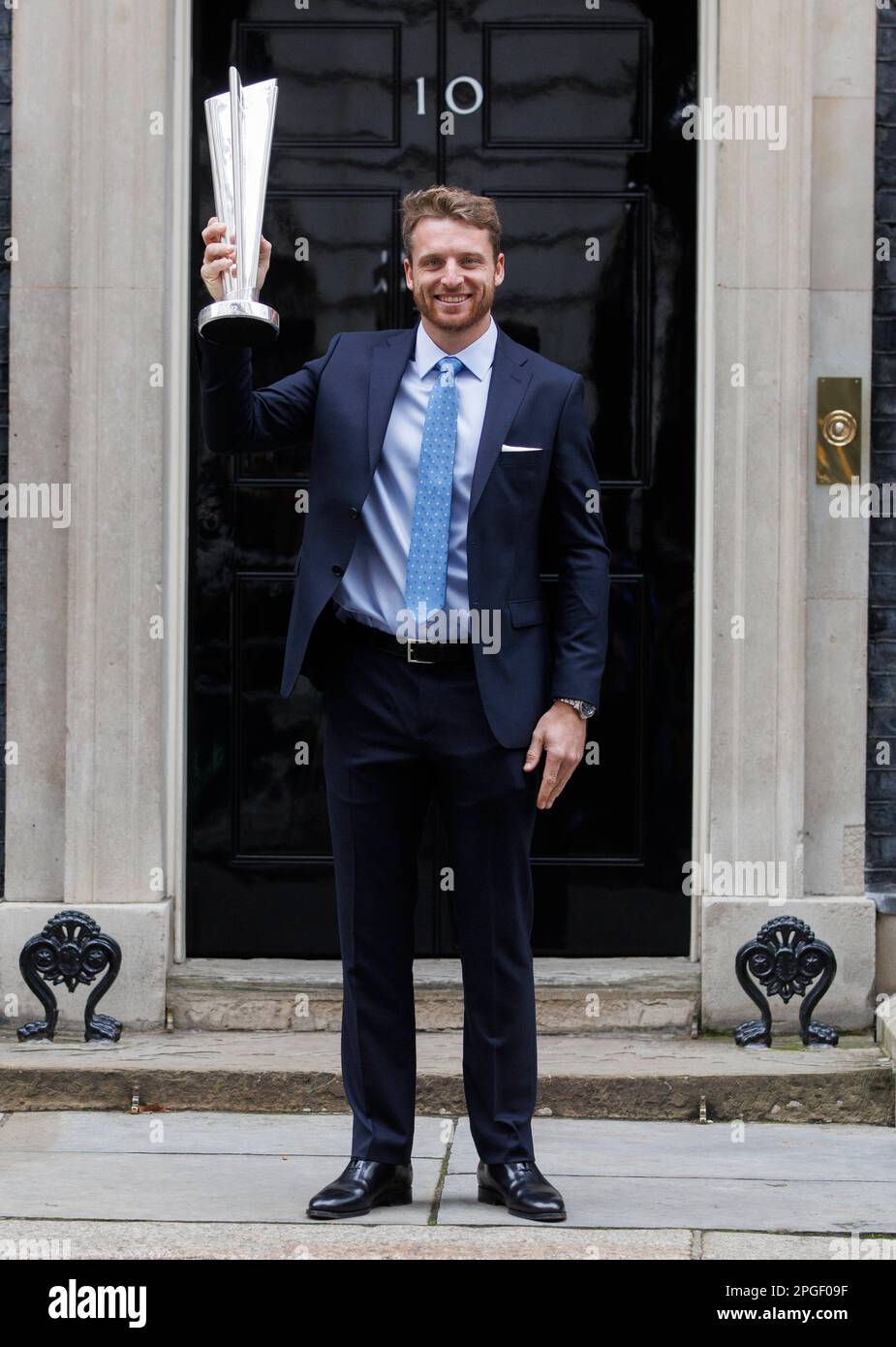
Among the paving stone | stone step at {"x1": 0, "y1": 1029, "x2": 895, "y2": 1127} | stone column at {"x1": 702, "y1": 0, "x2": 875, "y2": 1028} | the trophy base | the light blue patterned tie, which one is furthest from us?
stone column at {"x1": 702, "y1": 0, "x2": 875, "y2": 1028}

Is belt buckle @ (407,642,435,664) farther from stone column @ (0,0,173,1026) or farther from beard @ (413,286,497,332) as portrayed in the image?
stone column @ (0,0,173,1026)

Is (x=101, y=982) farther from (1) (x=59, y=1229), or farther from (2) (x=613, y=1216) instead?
(2) (x=613, y=1216)

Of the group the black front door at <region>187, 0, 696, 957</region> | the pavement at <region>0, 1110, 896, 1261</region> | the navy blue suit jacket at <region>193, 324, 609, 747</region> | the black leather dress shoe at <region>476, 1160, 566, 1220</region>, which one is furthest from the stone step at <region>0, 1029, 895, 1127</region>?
the navy blue suit jacket at <region>193, 324, 609, 747</region>

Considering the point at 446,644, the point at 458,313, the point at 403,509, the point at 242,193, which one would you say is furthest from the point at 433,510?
the point at 242,193

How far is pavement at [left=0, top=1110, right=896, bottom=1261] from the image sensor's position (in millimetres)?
4230

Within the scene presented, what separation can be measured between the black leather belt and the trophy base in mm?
756

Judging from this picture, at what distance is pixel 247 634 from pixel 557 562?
2.10 meters

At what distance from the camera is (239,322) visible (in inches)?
152

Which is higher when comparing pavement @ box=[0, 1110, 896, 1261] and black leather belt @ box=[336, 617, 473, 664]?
black leather belt @ box=[336, 617, 473, 664]

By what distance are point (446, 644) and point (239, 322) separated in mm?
899

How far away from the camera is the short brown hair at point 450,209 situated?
4.25 metres

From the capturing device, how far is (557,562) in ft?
14.8

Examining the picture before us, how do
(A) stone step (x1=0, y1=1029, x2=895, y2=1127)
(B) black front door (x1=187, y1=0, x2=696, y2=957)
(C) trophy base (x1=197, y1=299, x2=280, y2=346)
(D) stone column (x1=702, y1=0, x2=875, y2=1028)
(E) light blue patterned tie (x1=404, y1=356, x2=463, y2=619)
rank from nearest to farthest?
(C) trophy base (x1=197, y1=299, x2=280, y2=346) → (E) light blue patterned tie (x1=404, y1=356, x2=463, y2=619) → (A) stone step (x1=0, y1=1029, x2=895, y2=1127) → (D) stone column (x1=702, y1=0, x2=875, y2=1028) → (B) black front door (x1=187, y1=0, x2=696, y2=957)

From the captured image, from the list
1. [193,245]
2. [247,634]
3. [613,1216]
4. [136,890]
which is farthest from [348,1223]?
[193,245]
